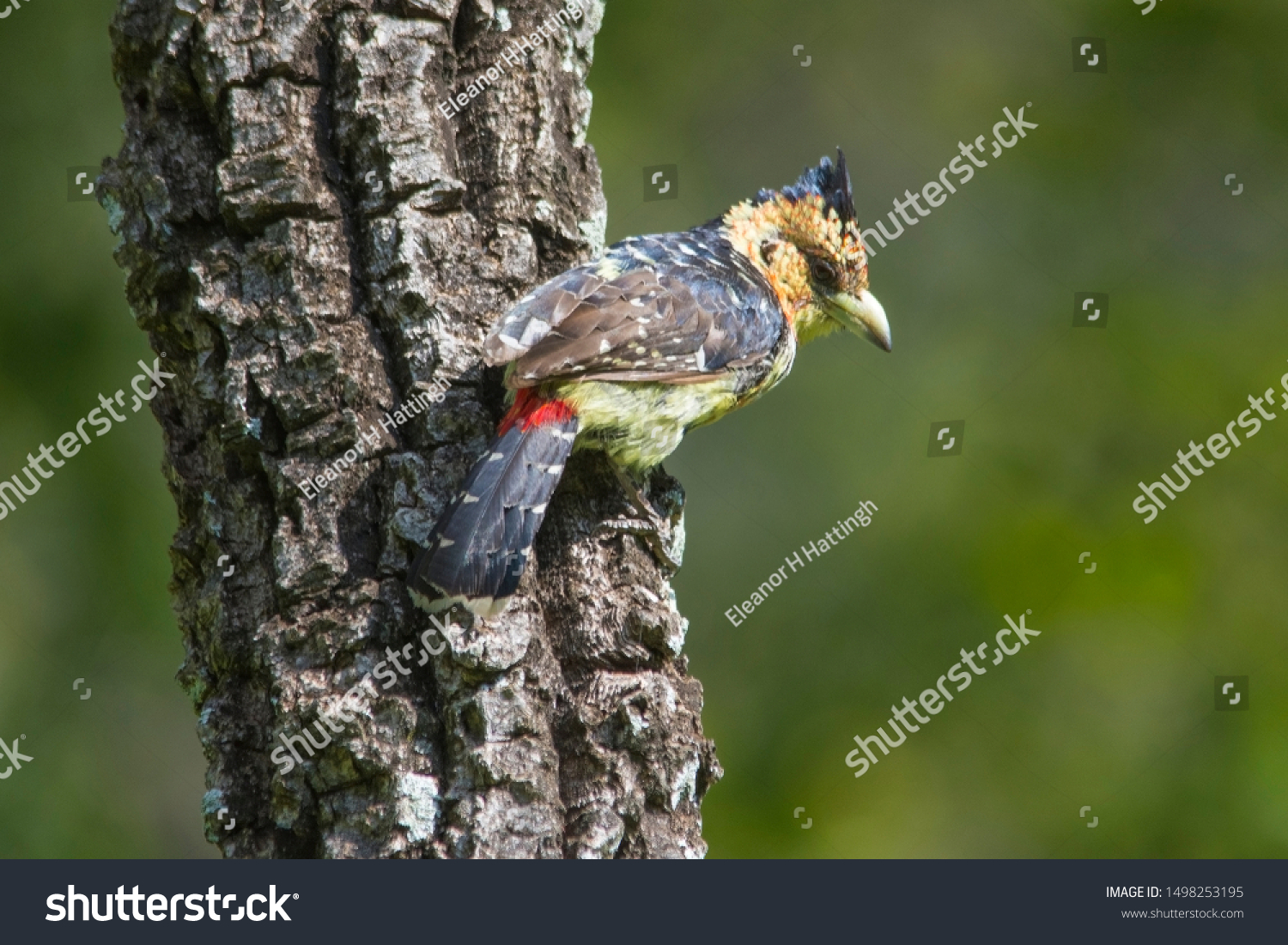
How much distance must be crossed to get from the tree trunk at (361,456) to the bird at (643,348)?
0.14 metres

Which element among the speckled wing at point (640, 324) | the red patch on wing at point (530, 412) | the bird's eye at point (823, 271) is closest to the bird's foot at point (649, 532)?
the red patch on wing at point (530, 412)

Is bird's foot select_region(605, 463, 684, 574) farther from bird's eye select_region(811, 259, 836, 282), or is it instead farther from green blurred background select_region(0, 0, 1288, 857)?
green blurred background select_region(0, 0, 1288, 857)

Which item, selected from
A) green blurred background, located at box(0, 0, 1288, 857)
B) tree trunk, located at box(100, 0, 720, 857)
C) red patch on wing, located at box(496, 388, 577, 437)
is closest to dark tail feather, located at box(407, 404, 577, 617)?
red patch on wing, located at box(496, 388, 577, 437)

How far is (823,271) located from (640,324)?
1475 mm

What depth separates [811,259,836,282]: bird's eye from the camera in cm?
496

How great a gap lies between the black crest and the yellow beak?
1.08 feet

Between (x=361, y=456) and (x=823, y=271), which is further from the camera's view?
(x=823, y=271)

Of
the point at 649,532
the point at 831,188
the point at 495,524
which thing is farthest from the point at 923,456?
the point at 495,524

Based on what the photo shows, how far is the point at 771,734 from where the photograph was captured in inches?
284

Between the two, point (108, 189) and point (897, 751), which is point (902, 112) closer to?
point (897, 751)

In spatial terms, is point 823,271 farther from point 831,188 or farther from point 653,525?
point 653,525

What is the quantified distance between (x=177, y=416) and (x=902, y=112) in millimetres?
6359

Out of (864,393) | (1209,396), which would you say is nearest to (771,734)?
(864,393)

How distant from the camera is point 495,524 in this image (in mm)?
3092
